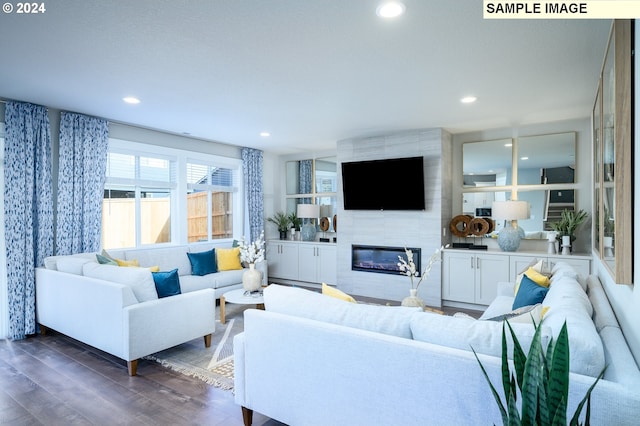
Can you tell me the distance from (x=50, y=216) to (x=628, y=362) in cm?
507

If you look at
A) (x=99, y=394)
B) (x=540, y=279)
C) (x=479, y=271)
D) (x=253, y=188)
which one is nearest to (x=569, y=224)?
(x=479, y=271)

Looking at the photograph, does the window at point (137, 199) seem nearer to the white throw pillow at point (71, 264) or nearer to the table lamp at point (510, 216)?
the white throw pillow at point (71, 264)

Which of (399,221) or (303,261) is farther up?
(399,221)

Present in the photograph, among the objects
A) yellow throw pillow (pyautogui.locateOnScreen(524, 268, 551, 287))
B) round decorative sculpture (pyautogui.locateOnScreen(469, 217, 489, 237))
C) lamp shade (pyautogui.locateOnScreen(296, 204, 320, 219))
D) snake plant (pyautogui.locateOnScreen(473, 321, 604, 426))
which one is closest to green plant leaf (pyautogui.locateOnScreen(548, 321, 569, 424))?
snake plant (pyautogui.locateOnScreen(473, 321, 604, 426))

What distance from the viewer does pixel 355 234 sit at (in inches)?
235

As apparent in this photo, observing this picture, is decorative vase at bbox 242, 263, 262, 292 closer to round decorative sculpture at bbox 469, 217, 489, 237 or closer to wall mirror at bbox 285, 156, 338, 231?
wall mirror at bbox 285, 156, 338, 231

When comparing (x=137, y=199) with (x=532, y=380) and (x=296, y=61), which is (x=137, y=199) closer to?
(x=296, y=61)

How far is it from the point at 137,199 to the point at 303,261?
2977 millimetres

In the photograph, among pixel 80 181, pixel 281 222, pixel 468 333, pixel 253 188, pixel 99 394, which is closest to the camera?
pixel 468 333

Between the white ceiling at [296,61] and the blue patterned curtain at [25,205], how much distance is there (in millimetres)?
296

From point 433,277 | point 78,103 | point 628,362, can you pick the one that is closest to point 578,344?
point 628,362

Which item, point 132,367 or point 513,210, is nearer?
point 132,367

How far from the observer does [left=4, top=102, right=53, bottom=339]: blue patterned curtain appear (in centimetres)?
379

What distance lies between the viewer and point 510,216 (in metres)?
4.57
